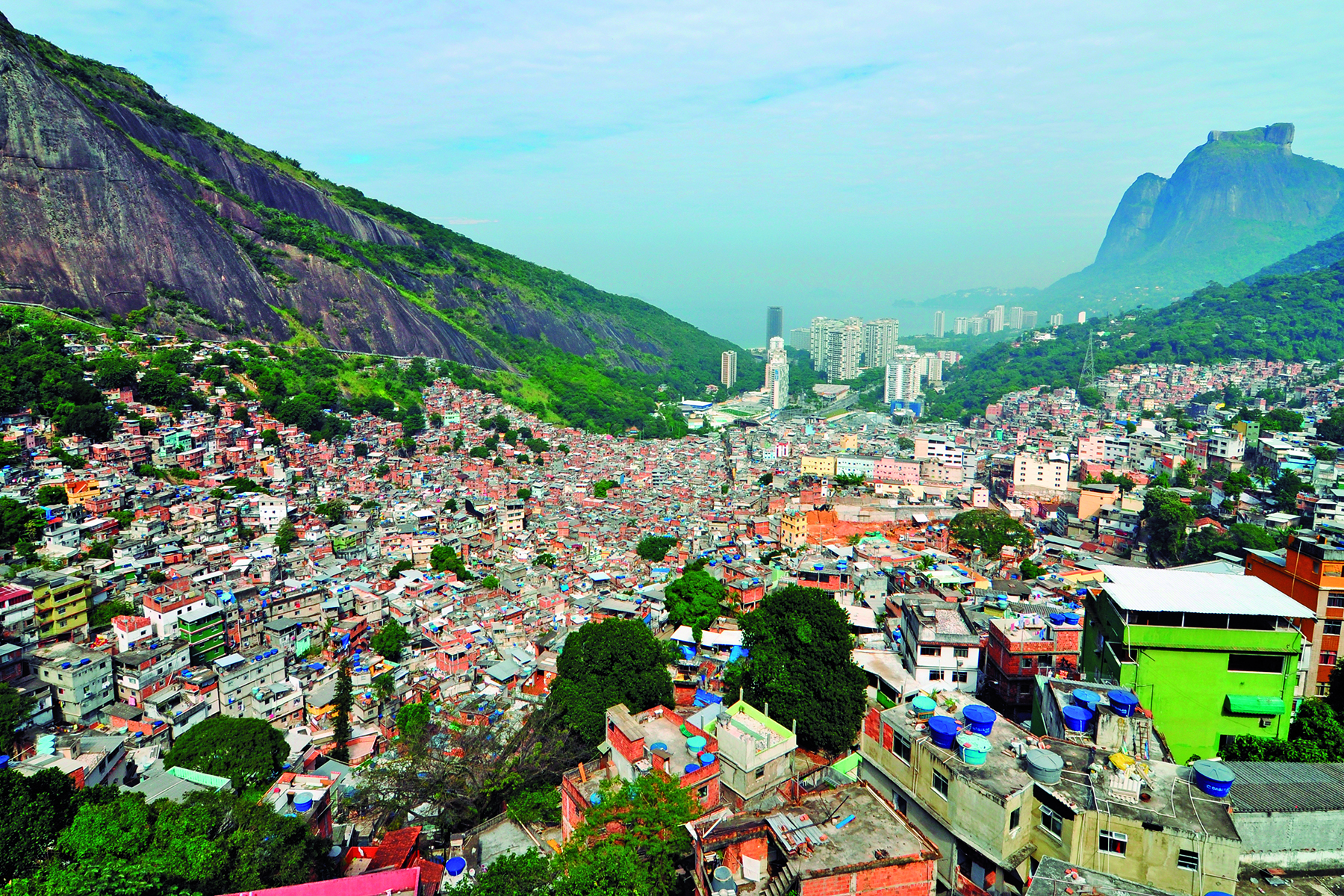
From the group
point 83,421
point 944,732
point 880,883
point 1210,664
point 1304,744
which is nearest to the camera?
point 880,883

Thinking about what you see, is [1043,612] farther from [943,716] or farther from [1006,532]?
[1006,532]

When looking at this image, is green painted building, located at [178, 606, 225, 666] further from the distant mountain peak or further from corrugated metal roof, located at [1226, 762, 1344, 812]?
the distant mountain peak

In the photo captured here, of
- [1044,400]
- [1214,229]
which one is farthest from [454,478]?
[1214,229]

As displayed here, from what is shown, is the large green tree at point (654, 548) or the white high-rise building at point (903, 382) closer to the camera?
the large green tree at point (654, 548)

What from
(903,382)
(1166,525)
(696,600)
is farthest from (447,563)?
(903,382)

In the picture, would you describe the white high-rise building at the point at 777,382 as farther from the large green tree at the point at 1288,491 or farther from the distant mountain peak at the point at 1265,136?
the distant mountain peak at the point at 1265,136

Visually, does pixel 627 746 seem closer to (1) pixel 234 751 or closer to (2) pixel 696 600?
(1) pixel 234 751

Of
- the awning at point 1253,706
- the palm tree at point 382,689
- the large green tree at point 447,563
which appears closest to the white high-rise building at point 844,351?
the large green tree at point 447,563
